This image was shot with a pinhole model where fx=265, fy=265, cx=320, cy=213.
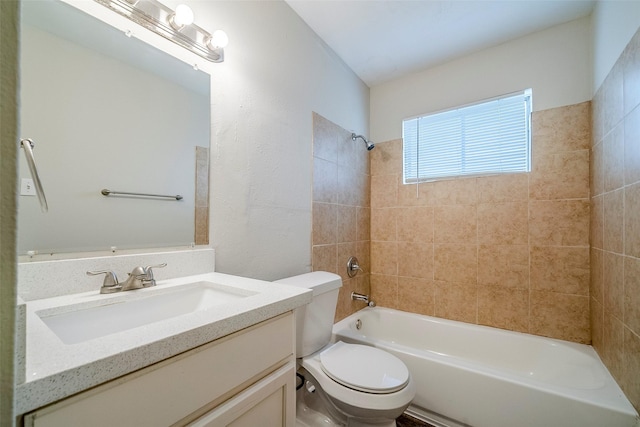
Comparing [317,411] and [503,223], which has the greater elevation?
[503,223]

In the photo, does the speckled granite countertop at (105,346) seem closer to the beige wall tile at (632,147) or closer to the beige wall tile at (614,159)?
the beige wall tile at (632,147)

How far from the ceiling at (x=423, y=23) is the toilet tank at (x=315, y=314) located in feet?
5.39

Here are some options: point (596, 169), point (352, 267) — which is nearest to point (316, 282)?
point (352, 267)

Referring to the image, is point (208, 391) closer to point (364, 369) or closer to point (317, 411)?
point (364, 369)

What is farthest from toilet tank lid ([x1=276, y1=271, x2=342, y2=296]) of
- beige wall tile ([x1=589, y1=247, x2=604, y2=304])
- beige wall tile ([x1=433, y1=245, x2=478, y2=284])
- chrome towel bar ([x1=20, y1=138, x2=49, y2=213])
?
beige wall tile ([x1=589, y1=247, x2=604, y2=304])

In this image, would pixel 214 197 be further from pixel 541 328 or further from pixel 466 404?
pixel 541 328

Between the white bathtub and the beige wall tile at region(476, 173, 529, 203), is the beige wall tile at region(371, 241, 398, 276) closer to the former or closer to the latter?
the white bathtub

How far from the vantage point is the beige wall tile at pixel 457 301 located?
6.60 ft

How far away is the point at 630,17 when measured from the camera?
3.80 feet

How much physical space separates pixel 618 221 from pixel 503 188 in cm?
73

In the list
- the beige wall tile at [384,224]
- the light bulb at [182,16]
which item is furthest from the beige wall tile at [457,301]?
the light bulb at [182,16]

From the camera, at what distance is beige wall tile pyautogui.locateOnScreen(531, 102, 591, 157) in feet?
5.57

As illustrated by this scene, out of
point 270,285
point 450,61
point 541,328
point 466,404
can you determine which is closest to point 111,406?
point 270,285

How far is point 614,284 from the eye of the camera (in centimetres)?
127
